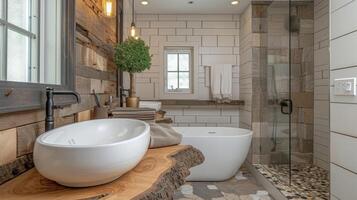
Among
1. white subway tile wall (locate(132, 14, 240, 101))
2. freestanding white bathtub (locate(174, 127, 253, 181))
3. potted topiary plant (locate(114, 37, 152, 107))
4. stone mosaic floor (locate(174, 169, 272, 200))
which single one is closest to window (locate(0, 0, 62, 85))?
potted topiary plant (locate(114, 37, 152, 107))

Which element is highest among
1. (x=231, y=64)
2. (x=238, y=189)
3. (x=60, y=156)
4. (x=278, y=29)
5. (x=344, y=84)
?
(x=278, y=29)

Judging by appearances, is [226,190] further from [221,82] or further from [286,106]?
[221,82]

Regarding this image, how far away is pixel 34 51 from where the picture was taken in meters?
1.17

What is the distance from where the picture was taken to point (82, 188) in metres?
0.80

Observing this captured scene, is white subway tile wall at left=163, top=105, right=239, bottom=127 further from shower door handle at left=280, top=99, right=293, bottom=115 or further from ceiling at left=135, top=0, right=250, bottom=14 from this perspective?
ceiling at left=135, top=0, right=250, bottom=14

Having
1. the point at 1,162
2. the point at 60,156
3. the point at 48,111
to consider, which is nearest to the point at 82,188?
the point at 60,156

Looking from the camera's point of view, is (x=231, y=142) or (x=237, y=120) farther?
(x=237, y=120)

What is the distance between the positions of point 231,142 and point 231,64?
170cm

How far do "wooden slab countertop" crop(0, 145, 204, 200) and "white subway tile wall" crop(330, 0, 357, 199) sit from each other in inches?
42.4

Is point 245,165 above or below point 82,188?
below

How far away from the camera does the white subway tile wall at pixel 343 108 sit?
1461mm

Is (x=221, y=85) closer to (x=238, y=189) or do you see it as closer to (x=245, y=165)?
(x=245, y=165)

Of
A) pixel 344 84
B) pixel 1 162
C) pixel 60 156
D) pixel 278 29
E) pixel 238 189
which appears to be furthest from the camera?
pixel 278 29

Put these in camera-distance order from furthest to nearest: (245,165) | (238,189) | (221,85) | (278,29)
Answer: (221,85) → (245,165) → (278,29) → (238,189)
